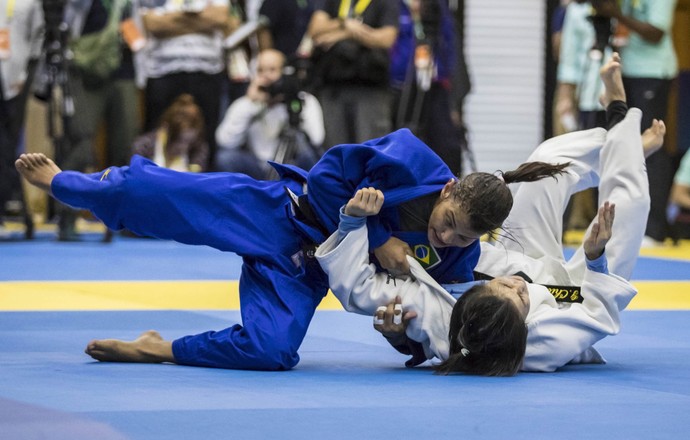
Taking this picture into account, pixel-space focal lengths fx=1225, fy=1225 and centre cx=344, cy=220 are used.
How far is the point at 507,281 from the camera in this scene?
3627 mm

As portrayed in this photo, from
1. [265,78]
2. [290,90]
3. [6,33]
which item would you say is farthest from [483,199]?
[6,33]

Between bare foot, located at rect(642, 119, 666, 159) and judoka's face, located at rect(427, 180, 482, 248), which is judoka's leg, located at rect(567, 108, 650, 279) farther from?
judoka's face, located at rect(427, 180, 482, 248)

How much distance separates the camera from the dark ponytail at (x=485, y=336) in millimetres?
3465

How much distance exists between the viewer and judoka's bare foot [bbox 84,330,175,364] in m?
3.73

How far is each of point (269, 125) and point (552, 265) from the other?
5.34 metres

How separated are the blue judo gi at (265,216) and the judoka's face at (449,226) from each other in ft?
0.41

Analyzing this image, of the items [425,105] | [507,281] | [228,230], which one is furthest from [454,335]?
[425,105]

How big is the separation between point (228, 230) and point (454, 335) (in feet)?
2.74

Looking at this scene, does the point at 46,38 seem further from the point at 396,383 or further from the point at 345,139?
the point at 396,383

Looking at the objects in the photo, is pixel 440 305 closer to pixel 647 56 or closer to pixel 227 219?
pixel 227 219

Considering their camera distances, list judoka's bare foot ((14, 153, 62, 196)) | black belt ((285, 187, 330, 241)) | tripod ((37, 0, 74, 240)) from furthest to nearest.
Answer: tripod ((37, 0, 74, 240)) → judoka's bare foot ((14, 153, 62, 196)) → black belt ((285, 187, 330, 241))

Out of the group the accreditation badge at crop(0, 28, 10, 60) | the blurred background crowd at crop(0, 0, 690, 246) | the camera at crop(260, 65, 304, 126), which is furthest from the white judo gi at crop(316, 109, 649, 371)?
the accreditation badge at crop(0, 28, 10, 60)

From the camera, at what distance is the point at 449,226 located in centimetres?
350

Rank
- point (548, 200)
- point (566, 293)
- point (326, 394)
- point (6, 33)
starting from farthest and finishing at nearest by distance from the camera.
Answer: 1. point (6, 33)
2. point (548, 200)
3. point (566, 293)
4. point (326, 394)
